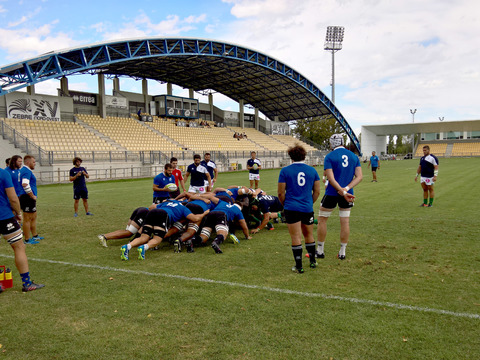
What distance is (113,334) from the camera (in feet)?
12.5

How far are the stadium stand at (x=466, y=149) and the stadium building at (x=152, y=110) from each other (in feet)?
85.9

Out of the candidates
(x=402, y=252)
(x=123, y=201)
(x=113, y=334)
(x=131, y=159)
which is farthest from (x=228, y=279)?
(x=131, y=159)

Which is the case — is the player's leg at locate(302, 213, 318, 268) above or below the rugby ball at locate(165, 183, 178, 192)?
below

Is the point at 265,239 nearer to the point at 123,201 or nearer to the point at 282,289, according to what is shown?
the point at 282,289

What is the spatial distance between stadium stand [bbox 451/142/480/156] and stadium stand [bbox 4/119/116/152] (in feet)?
A: 225

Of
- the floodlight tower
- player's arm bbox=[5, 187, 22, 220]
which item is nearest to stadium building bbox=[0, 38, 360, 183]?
the floodlight tower

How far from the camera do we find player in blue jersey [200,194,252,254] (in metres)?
7.35

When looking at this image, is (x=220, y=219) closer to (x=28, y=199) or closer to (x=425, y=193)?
(x=28, y=199)

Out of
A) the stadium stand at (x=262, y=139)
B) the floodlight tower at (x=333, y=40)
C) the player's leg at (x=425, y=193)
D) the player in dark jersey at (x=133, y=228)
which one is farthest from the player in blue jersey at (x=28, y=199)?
the floodlight tower at (x=333, y=40)

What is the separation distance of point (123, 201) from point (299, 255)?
11462 mm

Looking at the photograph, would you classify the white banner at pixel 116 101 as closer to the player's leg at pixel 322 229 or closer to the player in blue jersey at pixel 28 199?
the player in blue jersey at pixel 28 199

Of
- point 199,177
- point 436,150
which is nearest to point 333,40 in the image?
point 436,150

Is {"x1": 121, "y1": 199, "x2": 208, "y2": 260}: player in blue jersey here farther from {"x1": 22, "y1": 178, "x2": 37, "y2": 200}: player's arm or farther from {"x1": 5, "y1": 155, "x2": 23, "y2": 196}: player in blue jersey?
{"x1": 5, "y1": 155, "x2": 23, "y2": 196}: player in blue jersey

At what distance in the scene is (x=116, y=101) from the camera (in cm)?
4247
